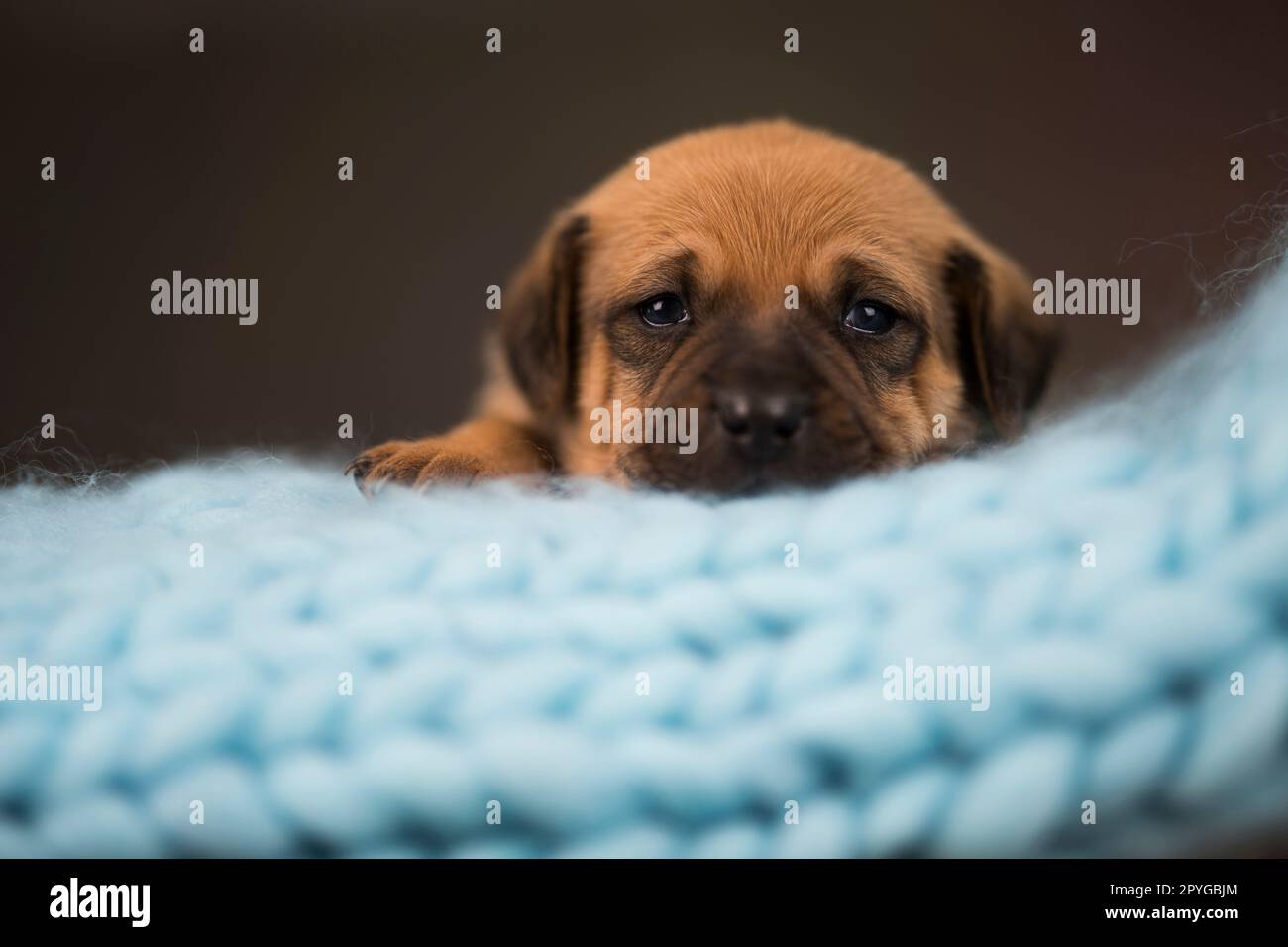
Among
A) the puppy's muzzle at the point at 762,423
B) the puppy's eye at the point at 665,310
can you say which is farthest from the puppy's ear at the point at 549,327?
the puppy's muzzle at the point at 762,423

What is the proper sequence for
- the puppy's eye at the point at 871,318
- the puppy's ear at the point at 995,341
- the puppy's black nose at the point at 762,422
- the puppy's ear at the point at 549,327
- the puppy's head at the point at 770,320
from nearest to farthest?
the puppy's black nose at the point at 762,422 → the puppy's head at the point at 770,320 → the puppy's eye at the point at 871,318 → the puppy's ear at the point at 995,341 → the puppy's ear at the point at 549,327

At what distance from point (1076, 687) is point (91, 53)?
209 centimetres

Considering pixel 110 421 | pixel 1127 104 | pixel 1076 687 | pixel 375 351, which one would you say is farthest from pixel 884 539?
pixel 375 351

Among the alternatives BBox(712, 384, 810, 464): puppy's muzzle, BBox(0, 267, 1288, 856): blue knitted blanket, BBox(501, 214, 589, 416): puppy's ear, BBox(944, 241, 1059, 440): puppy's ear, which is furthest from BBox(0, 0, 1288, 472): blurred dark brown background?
BBox(0, 267, 1288, 856): blue knitted blanket

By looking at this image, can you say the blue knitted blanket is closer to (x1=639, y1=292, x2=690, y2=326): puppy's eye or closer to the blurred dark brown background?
the blurred dark brown background

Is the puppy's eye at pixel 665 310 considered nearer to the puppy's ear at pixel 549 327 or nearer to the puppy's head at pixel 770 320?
the puppy's head at pixel 770 320

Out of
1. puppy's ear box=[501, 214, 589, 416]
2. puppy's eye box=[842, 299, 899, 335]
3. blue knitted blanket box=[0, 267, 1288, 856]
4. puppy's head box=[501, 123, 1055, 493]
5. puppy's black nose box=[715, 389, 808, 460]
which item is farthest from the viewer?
puppy's ear box=[501, 214, 589, 416]

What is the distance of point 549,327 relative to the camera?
2533mm

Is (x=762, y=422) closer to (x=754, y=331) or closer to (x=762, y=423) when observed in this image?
(x=762, y=423)

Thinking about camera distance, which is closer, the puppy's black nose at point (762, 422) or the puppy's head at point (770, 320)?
the puppy's black nose at point (762, 422)

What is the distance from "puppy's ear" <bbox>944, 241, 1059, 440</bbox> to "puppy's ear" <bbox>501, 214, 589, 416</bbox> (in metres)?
0.95

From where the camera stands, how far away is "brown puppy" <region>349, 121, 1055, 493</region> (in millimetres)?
1863

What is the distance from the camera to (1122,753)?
3.27 ft

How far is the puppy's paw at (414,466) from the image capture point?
1942 mm
